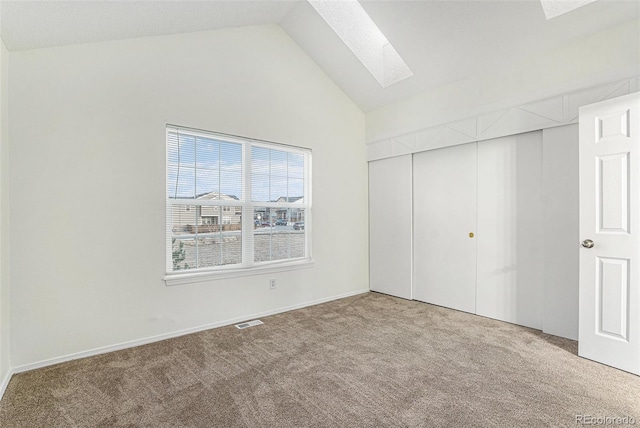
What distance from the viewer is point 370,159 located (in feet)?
15.4

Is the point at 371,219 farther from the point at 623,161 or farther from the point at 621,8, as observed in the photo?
the point at 621,8

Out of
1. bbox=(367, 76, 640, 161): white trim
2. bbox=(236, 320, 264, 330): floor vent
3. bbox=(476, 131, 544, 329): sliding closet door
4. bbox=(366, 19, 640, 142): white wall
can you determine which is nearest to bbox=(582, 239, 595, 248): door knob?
bbox=(476, 131, 544, 329): sliding closet door

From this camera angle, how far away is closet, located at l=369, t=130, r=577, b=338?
9.71 feet

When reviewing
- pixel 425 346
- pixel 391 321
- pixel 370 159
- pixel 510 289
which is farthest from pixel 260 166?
pixel 510 289

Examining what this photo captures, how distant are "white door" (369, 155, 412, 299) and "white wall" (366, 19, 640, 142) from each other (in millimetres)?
516

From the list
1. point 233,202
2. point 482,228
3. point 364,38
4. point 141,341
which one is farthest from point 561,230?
point 141,341

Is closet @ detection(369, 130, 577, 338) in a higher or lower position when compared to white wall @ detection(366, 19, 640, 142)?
lower

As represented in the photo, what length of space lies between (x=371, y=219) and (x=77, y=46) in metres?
3.76

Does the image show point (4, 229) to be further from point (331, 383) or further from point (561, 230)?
point (561, 230)

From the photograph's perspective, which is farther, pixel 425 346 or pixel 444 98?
pixel 444 98

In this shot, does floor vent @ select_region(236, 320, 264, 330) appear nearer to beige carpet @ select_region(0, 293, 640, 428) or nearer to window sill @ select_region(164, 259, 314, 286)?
beige carpet @ select_region(0, 293, 640, 428)

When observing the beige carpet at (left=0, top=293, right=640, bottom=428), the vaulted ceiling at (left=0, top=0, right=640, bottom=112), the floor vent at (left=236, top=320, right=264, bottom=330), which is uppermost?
the vaulted ceiling at (left=0, top=0, right=640, bottom=112)

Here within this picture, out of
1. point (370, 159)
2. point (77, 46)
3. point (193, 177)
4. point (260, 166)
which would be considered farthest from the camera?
point (370, 159)

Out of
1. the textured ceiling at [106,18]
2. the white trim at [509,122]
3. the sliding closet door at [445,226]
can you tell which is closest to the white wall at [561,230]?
the white trim at [509,122]
